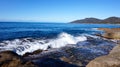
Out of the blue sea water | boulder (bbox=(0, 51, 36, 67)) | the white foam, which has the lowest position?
the blue sea water

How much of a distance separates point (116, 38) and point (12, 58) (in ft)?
79.9

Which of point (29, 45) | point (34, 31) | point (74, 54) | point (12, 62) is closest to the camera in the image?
point (12, 62)

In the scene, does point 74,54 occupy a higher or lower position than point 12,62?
lower

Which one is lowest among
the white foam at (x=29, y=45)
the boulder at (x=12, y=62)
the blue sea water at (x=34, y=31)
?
the blue sea water at (x=34, y=31)

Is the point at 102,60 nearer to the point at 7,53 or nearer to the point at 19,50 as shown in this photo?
the point at 7,53

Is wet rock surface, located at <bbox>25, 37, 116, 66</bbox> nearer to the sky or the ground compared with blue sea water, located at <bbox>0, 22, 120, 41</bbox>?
nearer to the sky

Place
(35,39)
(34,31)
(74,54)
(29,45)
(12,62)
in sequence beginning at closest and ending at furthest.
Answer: (12,62), (74,54), (29,45), (35,39), (34,31)

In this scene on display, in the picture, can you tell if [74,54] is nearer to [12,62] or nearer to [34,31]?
[12,62]

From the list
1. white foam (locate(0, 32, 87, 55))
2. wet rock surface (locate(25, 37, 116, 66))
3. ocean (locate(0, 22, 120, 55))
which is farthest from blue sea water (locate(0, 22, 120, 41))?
wet rock surface (locate(25, 37, 116, 66))

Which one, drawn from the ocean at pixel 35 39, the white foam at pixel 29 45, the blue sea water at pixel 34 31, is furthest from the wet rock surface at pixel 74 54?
the blue sea water at pixel 34 31

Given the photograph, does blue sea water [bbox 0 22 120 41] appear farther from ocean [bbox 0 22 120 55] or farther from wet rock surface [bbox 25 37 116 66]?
wet rock surface [bbox 25 37 116 66]

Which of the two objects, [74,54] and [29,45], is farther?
A: [29,45]

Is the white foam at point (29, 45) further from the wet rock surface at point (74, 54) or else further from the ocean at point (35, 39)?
the wet rock surface at point (74, 54)

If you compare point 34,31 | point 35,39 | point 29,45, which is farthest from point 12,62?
point 34,31
